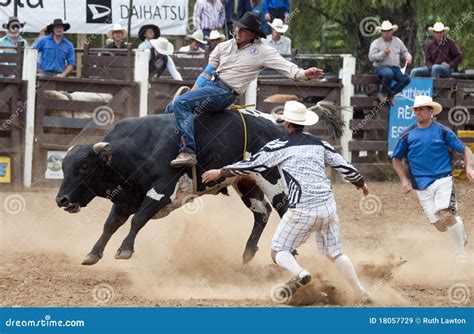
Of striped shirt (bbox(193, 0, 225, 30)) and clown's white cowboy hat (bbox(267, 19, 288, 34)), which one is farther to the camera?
striped shirt (bbox(193, 0, 225, 30))

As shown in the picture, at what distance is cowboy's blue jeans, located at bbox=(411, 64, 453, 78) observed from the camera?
51.9 ft

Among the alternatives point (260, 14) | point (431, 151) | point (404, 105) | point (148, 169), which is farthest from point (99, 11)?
point (431, 151)

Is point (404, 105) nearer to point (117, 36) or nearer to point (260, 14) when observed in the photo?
point (260, 14)

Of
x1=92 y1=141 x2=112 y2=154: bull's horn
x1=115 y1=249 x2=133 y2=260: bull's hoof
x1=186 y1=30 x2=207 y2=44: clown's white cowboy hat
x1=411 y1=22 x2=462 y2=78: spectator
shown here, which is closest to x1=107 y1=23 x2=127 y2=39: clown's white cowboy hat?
x1=186 y1=30 x2=207 y2=44: clown's white cowboy hat

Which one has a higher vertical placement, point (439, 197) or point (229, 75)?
point (229, 75)

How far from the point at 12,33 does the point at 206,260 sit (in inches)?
243

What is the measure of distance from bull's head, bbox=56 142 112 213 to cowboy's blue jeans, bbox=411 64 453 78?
7.98 meters

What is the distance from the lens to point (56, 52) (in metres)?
14.6

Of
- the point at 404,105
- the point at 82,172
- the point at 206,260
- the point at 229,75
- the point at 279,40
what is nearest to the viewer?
the point at 82,172

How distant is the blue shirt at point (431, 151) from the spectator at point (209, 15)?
264 inches

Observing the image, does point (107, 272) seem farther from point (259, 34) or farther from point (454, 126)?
point (454, 126)

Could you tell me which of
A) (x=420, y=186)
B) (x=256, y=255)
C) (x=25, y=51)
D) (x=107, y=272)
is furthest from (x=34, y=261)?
(x=25, y=51)

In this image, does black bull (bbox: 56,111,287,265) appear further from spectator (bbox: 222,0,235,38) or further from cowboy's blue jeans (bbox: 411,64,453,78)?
cowboy's blue jeans (bbox: 411,64,453,78)

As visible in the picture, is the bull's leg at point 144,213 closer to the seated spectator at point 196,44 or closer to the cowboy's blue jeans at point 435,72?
the seated spectator at point 196,44
